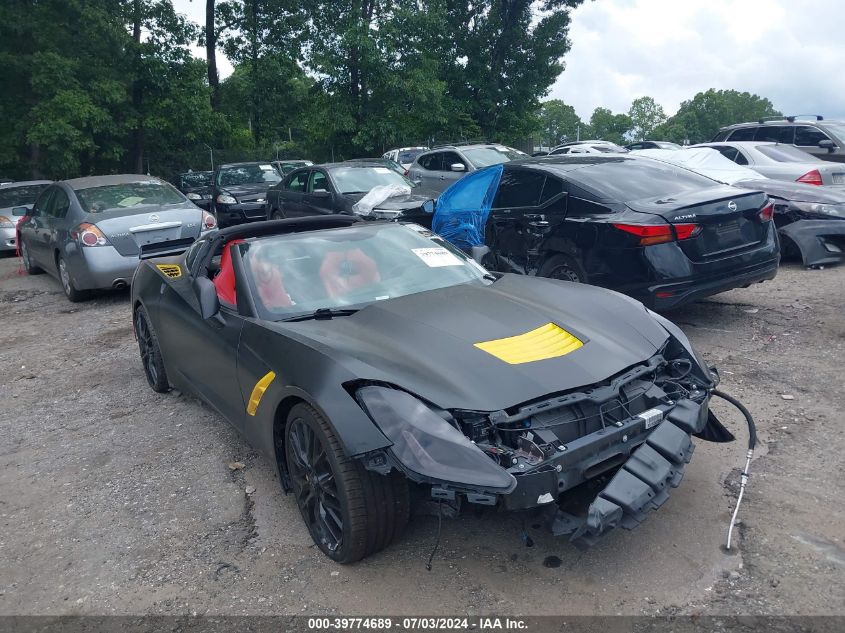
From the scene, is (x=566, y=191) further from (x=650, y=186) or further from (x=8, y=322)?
(x=8, y=322)

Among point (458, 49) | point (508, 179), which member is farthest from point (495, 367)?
point (458, 49)

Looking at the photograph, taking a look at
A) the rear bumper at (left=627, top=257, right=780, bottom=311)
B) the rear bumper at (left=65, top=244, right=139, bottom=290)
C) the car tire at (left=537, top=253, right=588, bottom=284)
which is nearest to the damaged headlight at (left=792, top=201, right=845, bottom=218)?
the rear bumper at (left=627, top=257, right=780, bottom=311)

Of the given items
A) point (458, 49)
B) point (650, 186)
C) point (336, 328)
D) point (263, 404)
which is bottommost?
point (263, 404)

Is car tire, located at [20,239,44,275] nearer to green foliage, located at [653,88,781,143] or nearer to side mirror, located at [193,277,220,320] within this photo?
side mirror, located at [193,277,220,320]

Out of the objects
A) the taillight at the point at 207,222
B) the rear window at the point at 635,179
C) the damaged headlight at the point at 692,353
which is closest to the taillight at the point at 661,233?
the rear window at the point at 635,179

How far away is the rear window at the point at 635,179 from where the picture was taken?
6.30 metres

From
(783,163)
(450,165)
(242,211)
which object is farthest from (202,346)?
(242,211)

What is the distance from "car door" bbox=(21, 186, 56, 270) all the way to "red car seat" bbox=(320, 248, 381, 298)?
704cm

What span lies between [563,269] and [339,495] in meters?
4.08

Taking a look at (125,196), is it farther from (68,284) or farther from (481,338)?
(481,338)

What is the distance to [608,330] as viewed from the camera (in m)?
3.57

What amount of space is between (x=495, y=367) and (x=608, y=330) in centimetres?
82

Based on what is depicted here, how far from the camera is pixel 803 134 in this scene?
13.0m

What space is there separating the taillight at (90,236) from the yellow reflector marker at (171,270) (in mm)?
3622
